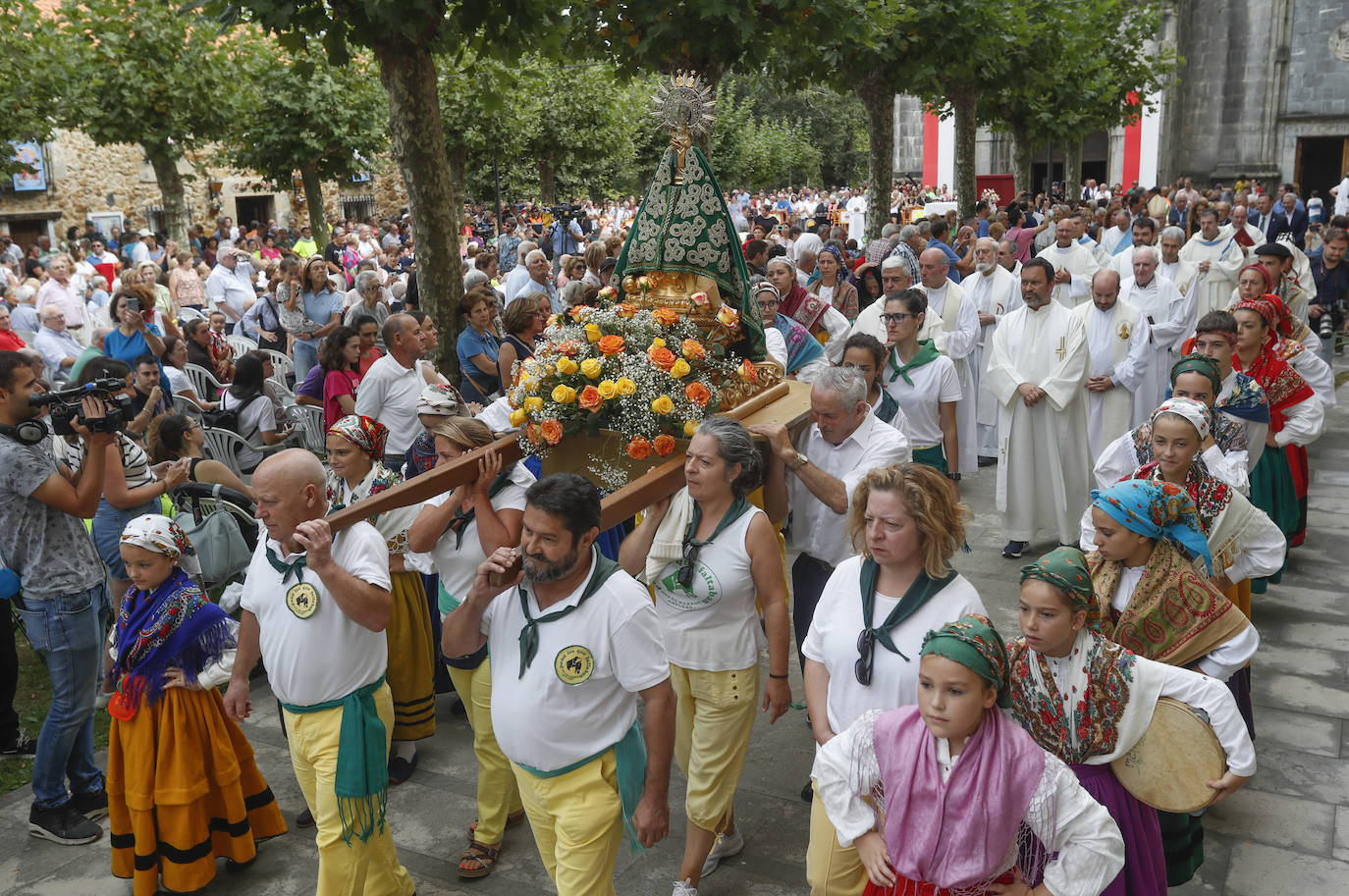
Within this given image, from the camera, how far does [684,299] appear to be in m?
5.20

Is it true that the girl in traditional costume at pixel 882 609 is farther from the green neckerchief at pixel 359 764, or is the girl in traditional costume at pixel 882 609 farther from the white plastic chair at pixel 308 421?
the white plastic chair at pixel 308 421

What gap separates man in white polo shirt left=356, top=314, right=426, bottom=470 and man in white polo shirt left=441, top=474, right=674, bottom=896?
3677 mm

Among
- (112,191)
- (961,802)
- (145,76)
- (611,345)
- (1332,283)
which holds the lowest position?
(1332,283)

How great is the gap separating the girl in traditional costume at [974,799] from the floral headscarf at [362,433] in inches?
112

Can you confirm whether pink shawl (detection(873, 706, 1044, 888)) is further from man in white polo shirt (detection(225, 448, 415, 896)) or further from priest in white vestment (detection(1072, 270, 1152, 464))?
priest in white vestment (detection(1072, 270, 1152, 464))

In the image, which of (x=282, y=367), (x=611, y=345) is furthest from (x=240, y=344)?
(x=611, y=345)

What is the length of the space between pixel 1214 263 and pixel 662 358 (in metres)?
9.43

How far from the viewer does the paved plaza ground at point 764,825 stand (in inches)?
177

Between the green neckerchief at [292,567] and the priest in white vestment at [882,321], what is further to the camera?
the priest in white vestment at [882,321]

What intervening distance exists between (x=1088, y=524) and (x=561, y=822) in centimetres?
221

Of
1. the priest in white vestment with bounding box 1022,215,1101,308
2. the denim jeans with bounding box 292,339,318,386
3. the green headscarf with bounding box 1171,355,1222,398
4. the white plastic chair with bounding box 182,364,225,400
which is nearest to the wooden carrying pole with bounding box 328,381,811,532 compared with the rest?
the green headscarf with bounding box 1171,355,1222,398

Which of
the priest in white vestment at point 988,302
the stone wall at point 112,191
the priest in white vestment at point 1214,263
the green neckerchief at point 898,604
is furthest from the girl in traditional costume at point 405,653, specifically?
the stone wall at point 112,191

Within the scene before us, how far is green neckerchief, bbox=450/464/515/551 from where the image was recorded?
466cm

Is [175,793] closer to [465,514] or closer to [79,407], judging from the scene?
[465,514]
